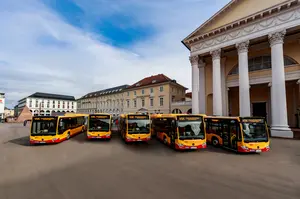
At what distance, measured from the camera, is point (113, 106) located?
2381 inches

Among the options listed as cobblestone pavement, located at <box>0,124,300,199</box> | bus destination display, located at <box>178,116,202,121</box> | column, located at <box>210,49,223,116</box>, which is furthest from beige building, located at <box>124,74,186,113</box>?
cobblestone pavement, located at <box>0,124,300,199</box>

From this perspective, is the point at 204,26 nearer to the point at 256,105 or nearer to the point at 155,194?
the point at 256,105

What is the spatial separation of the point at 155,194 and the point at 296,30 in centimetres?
2347

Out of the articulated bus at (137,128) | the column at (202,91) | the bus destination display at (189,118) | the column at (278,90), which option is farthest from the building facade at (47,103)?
the column at (278,90)

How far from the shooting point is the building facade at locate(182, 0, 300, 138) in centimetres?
1811

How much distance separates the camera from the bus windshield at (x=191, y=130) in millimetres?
11164

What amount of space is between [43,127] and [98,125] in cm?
426

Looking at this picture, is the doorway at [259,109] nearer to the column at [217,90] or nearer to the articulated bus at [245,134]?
the column at [217,90]

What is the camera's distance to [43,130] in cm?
1352

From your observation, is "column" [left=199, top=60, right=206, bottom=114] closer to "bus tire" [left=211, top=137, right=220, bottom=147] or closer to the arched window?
the arched window

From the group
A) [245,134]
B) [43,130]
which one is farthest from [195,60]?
[43,130]

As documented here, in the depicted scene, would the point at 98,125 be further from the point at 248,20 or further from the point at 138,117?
the point at 248,20

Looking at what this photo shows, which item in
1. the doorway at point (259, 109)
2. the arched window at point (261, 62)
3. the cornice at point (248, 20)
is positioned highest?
the cornice at point (248, 20)

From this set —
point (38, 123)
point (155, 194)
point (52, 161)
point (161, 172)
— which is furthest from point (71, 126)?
point (155, 194)
